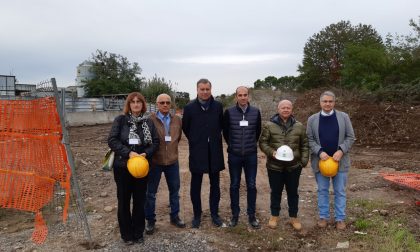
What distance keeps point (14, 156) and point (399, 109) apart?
1475cm

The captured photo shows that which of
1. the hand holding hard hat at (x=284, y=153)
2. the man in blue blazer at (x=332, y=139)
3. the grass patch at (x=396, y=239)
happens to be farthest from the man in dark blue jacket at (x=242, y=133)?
the grass patch at (x=396, y=239)

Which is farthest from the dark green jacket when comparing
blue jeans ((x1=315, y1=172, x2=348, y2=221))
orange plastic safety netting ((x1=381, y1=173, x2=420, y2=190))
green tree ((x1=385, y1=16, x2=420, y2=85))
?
green tree ((x1=385, y1=16, x2=420, y2=85))

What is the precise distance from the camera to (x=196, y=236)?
17.7 ft

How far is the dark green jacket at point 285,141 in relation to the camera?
546cm

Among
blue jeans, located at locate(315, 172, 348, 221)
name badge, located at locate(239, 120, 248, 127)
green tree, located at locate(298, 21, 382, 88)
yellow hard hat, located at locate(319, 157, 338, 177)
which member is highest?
green tree, located at locate(298, 21, 382, 88)

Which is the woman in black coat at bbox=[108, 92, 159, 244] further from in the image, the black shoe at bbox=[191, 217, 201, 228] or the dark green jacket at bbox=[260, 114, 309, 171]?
the dark green jacket at bbox=[260, 114, 309, 171]

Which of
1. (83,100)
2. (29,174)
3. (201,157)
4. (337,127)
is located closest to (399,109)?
(337,127)

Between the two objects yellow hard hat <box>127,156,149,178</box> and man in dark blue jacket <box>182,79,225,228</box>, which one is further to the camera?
man in dark blue jacket <box>182,79,225,228</box>

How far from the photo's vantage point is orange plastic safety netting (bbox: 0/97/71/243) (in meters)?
5.32

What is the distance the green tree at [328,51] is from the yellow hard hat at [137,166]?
144ft

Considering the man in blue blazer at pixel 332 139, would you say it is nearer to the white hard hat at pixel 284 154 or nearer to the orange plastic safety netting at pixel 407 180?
the white hard hat at pixel 284 154

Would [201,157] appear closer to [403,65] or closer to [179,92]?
[403,65]

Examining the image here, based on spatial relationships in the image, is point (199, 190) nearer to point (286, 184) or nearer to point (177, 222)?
point (177, 222)

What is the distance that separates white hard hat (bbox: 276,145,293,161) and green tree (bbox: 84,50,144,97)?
47.9 meters
